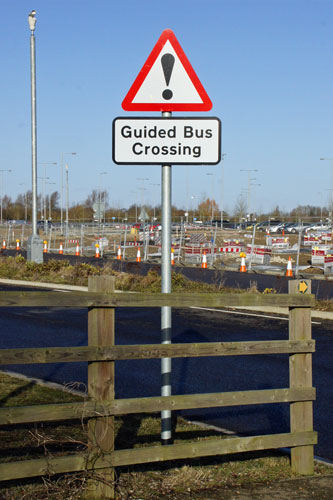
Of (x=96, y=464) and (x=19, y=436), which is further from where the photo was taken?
(x=19, y=436)

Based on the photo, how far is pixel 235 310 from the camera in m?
15.9

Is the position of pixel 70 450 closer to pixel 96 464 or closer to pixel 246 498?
pixel 96 464

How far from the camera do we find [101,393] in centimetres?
428

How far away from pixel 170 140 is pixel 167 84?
420 mm

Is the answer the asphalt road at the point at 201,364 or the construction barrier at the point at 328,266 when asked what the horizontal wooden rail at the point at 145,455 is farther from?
the construction barrier at the point at 328,266

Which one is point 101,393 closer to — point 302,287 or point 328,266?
point 302,287

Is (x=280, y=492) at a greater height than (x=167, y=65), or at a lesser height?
lesser

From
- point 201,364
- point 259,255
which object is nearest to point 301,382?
point 201,364

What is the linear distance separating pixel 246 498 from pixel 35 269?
1986 cm

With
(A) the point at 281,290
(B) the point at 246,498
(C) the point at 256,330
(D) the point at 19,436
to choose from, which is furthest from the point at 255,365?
(A) the point at 281,290

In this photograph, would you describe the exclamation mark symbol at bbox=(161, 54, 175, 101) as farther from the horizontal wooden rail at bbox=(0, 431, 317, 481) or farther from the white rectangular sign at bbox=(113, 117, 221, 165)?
the horizontal wooden rail at bbox=(0, 431, 317, 481)

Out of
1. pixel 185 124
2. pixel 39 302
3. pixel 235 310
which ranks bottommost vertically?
pixel 235 310

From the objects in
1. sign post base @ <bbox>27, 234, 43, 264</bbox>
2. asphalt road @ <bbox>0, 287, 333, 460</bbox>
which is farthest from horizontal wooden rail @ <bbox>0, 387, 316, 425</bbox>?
sign post base @ <bbox>27, 234, 43, 264</bbox>

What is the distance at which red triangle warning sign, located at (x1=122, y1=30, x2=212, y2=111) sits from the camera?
4.89m
